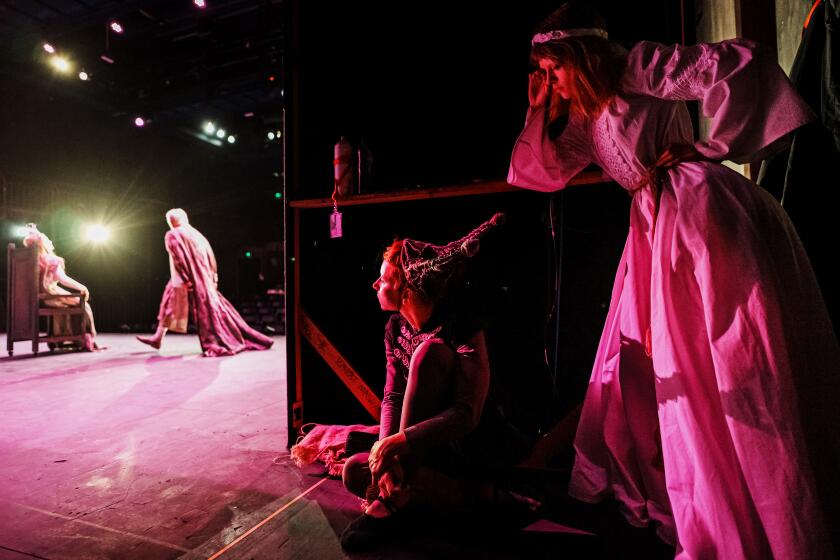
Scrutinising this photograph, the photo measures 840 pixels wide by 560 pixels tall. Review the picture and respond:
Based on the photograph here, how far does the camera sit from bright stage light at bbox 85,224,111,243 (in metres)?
12.2

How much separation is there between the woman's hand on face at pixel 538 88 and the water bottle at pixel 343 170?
108cm

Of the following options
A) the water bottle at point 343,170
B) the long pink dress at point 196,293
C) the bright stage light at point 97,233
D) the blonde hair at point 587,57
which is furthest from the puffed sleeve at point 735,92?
the bright stage light at point 97,233

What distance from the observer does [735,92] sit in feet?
3.81

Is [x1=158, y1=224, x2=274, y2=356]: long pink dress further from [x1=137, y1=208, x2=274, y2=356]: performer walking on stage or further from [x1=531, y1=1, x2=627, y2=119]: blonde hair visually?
[x1=531, y1=1, x2=627, y2=119]: blonde hair

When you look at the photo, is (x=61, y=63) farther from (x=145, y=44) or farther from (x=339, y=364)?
(x=339, y=364)

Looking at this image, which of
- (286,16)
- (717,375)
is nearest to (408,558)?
(717,375)

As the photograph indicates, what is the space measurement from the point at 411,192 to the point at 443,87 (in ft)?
2.58

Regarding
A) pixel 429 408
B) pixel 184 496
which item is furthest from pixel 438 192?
pixel 184 496

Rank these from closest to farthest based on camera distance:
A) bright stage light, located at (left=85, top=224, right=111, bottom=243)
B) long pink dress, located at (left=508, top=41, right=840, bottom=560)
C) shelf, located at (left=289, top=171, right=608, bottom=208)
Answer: long pink dress, located at (left=508, top=41, right=840, bottom=560) → shelf, located at (left=289, top=171, right=608, bottom=208) → bright stage light, located at (left=85, top=224, right=111, bottom=243)

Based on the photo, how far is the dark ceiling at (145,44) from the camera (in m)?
7.48

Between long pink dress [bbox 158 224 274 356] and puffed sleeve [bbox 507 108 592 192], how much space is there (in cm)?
543

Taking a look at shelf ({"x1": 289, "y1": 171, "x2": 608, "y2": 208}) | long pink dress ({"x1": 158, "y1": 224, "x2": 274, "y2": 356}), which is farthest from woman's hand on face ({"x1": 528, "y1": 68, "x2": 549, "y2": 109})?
long pink dress ({"x1": 158, "y1": 224, "x2": 274, "y2": 356})

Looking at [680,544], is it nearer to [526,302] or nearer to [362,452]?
[362,452]

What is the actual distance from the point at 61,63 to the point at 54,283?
4.46 meters
